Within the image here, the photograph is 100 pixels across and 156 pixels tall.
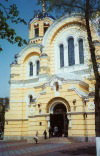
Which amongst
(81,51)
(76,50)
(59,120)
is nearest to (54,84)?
(59,120)

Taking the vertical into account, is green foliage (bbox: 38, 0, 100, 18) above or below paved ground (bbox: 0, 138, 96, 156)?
above

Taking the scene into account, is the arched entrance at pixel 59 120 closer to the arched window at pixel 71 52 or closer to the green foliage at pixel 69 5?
the arched window at pixel 71 52

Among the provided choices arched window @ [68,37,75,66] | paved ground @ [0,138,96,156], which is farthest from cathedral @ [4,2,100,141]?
paved ground @ [0,138,96,156]

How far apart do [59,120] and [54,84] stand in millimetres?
4385

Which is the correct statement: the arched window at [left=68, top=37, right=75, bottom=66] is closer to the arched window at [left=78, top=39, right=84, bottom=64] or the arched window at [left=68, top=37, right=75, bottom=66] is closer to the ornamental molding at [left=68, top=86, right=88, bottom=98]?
the arched window at [left=78, top=39, right=84, bottom=64]

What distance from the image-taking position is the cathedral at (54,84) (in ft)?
66.8

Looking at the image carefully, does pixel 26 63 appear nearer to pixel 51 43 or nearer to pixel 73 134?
pixel 51 43

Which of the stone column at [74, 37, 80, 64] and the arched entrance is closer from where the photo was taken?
the arched entrance

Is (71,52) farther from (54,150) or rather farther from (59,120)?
(54,150)

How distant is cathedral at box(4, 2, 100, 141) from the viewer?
2038 cm

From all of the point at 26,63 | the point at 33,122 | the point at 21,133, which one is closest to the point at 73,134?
the point at 33,122

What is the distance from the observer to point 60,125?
23438 mm

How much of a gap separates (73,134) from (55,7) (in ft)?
42.4

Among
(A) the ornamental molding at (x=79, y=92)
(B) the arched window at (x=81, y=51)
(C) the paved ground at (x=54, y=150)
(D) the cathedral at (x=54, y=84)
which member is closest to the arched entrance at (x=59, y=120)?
(D) the cathedral at (x=54, y=84)
